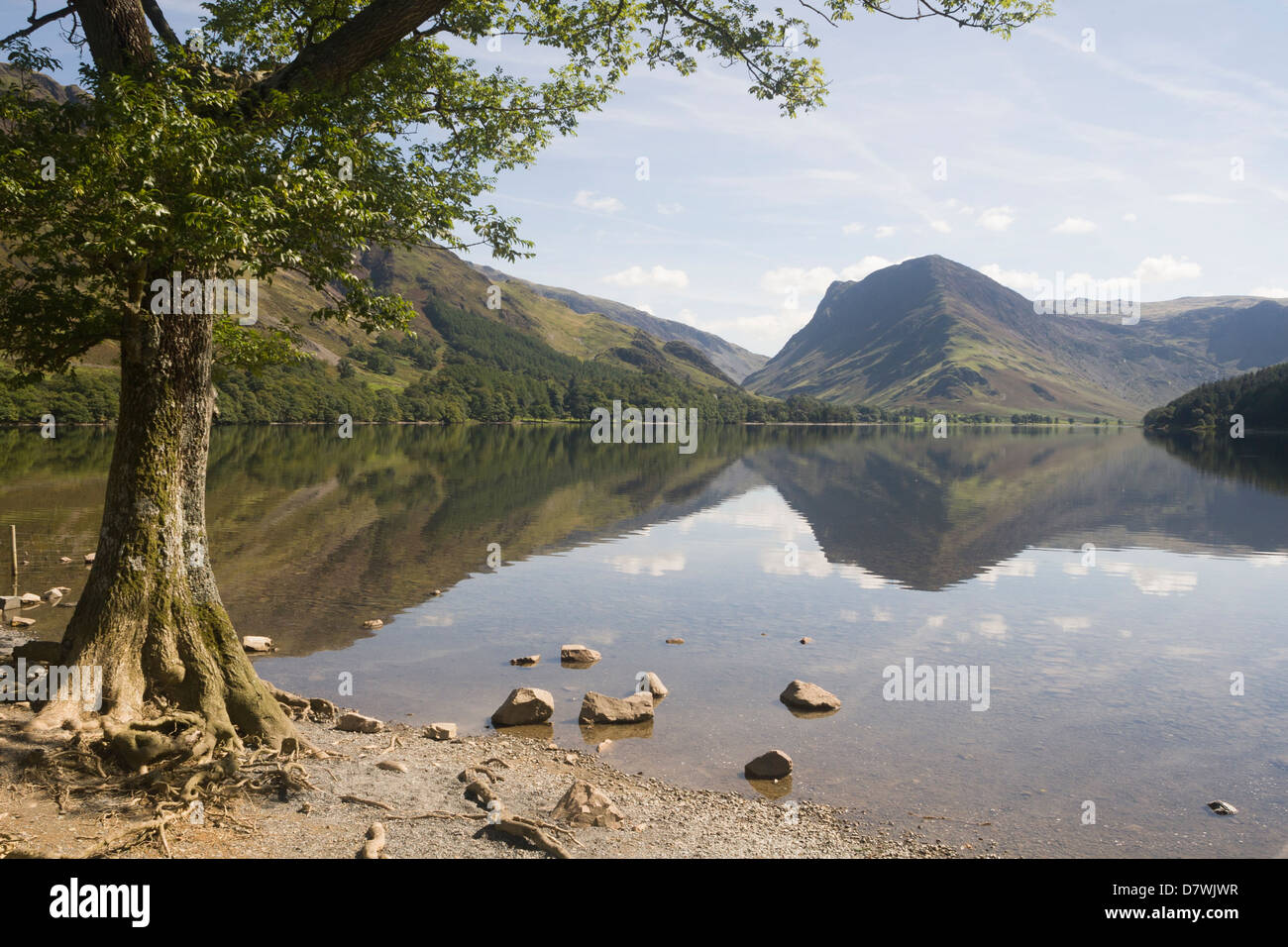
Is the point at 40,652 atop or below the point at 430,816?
atop

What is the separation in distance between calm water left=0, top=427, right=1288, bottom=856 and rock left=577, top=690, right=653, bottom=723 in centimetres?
54

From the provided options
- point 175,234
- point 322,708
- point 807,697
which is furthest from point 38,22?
point 807,697

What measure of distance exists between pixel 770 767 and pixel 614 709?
13.7 ft

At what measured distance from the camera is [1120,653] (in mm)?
25188

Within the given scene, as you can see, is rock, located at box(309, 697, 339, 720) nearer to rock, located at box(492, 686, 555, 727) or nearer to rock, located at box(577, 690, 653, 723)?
rock, located at box(492, 686, 555, 727)

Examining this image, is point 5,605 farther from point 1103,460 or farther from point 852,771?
point 1103,460

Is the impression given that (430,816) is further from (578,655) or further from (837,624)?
(837,624)

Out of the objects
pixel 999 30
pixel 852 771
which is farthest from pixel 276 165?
pixel 852 771

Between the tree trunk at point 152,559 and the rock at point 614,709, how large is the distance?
691 centimetres

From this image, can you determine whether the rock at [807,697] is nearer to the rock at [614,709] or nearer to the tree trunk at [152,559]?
the rock at [614,709]

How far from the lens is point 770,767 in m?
15.9

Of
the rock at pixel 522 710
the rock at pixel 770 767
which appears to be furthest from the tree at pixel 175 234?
the rock at pixel 770 767

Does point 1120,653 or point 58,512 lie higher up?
point 58,512
